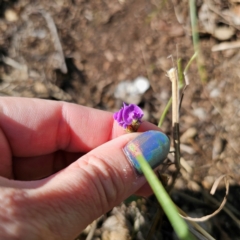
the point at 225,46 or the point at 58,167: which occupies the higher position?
the point at 225,46

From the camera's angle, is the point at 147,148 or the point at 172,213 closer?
the point at 172,213

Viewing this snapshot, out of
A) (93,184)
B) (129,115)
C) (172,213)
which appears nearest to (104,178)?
(93,184)

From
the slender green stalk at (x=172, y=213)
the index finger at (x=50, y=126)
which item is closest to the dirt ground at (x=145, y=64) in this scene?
the index finger at (x=50, y=126)

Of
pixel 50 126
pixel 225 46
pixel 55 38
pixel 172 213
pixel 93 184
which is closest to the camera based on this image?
pixel 172 213

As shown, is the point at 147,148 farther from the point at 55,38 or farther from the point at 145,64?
the point at 55,38

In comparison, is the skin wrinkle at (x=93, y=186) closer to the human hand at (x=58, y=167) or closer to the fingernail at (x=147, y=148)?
the human hand at (x=58, y=167)

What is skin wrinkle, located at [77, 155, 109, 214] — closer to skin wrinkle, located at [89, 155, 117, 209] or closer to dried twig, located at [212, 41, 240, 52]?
skin wrinkle, located at [89, 155, 117, 209]

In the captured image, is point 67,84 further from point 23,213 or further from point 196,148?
point 23,213
